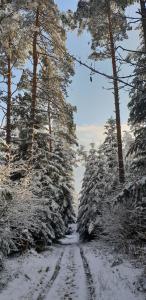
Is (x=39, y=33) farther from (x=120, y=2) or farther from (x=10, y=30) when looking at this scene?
(x=120, y=2)

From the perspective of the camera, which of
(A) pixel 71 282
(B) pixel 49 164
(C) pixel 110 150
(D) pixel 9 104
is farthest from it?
(C) pixel 110 150

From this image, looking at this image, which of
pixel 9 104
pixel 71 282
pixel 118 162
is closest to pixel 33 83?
pixel 9 104

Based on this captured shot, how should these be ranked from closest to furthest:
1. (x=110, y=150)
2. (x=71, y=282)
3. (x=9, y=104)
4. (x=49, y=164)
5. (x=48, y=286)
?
1. (x=48, y=286)
2. (x=71, y=282)
3. (x=9, y=104)
4. (x=49, y=164)
5. (x=110, y=150)

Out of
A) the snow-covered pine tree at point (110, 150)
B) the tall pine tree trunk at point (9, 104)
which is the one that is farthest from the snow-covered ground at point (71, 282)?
the snow-covered pine tree at point (110, 150)

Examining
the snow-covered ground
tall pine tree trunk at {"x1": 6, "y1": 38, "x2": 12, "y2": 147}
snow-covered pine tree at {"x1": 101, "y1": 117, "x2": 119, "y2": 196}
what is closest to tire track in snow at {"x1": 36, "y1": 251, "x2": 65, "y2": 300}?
the snow-covered ground

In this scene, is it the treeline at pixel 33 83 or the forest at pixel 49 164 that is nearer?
the forest at pixel 49 164

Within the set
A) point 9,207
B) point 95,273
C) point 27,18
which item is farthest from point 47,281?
point 27,18

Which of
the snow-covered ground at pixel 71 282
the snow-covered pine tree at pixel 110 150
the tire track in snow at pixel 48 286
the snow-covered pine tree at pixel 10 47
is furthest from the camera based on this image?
the snow-covered pine tree at pixel 110 150

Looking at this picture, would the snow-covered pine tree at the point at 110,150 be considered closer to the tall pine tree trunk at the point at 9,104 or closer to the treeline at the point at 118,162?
the treeline at the point at 118,162

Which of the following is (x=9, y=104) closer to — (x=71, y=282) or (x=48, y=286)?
(x=71, y=282)

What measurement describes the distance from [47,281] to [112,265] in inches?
106

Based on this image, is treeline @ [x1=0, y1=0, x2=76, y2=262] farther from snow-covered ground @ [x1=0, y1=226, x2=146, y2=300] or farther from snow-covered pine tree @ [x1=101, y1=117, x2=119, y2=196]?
snow-covered pine tree @ [x1=101, y1=117, x2=119, y2=196]

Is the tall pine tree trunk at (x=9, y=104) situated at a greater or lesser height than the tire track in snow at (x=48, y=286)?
greater

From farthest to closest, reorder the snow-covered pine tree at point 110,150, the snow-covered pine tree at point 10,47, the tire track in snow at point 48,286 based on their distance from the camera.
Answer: the snow-covered pine tree at point 110,150 < the snow-covered pine tree at point 10,47 < the tire track in snow at point 48,286
